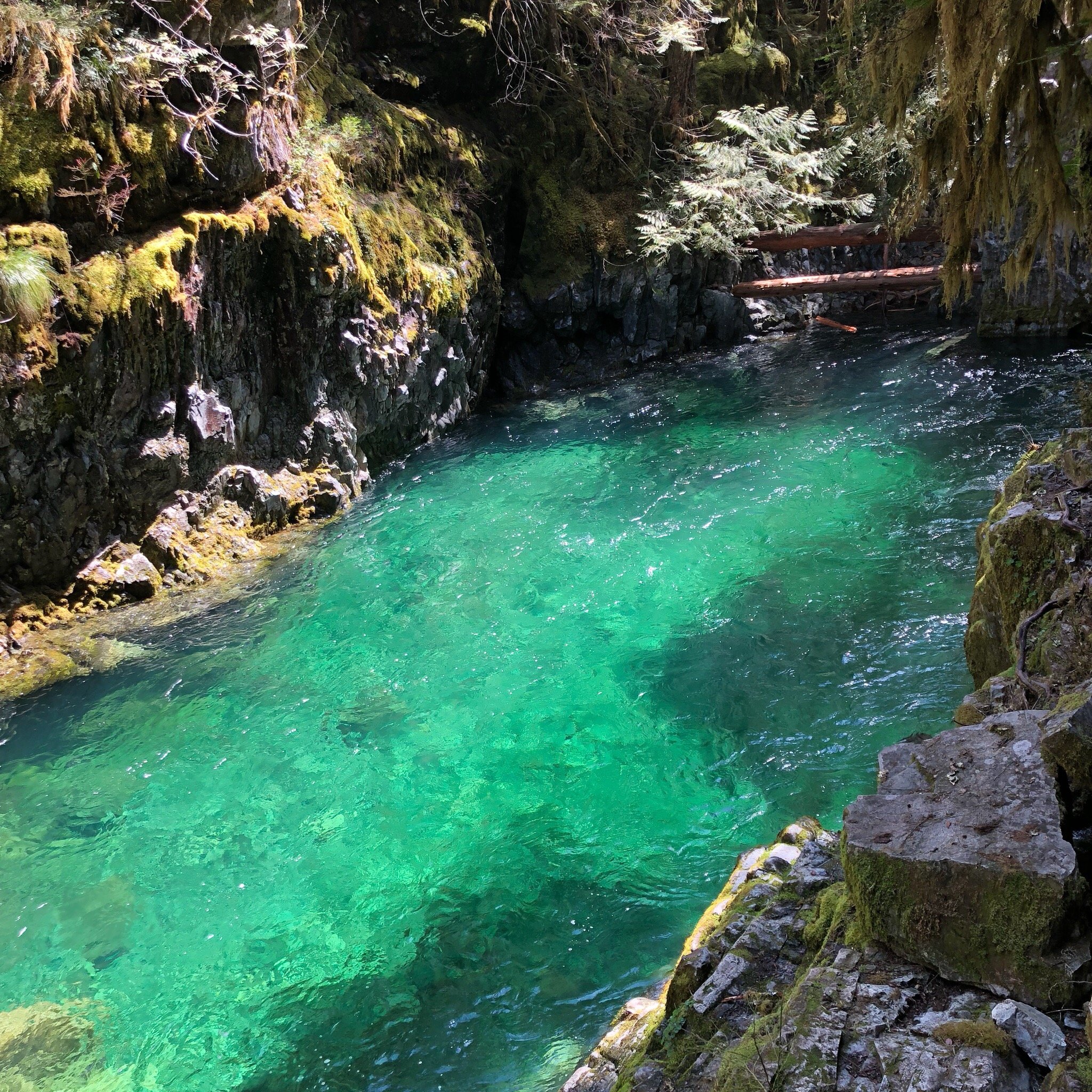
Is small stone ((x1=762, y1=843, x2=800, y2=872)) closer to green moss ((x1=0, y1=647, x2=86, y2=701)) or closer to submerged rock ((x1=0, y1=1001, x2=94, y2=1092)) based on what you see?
submerged rock ((x1=0, y1=1001, x2=94, y2=1092))

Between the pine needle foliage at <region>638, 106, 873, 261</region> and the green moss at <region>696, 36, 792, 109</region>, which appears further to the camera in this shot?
the green moss at <region>696, 36, 792, 109</region>

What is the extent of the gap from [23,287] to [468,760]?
5332 millimetres

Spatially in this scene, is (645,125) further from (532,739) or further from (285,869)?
(285,869)

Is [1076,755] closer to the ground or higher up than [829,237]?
closer to the ground

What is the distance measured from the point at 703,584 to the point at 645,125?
464 inches

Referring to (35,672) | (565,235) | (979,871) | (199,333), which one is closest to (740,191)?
(565,235)

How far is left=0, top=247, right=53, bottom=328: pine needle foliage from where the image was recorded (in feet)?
22.6

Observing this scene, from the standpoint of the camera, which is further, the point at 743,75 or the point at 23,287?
the point at 743,75

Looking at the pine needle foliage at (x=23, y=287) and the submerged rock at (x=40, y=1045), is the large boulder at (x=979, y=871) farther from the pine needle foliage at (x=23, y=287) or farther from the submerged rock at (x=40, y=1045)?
the pine needle foliage at (x=23, y=287)

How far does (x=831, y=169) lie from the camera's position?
1536cm

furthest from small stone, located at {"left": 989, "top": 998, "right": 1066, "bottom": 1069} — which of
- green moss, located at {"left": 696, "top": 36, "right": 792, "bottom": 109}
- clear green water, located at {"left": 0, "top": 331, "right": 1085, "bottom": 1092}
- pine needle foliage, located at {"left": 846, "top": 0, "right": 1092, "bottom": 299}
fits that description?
green moss, located at {"left": 696, "top": 36, "right": 792, "bottom": 109}

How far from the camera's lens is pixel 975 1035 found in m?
2.17

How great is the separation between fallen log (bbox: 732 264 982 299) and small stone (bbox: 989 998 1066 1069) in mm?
14842

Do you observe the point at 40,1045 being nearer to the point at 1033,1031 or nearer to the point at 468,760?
the point at 468,760
